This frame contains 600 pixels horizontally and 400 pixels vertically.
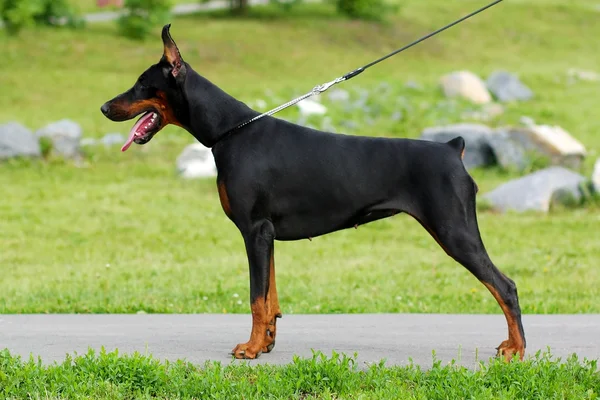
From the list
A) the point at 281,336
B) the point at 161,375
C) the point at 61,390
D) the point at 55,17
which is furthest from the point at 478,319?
the point at 55,17

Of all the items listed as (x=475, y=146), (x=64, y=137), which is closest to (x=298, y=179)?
(x=475, y=146)

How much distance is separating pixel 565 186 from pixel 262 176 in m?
9.08

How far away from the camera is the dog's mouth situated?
20.1 feet

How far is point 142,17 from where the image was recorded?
3278 centimetres

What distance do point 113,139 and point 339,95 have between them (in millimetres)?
7293

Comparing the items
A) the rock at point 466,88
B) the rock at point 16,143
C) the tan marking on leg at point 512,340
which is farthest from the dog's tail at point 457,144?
the rock at point 466,88

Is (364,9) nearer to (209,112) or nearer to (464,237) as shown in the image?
(209,112)

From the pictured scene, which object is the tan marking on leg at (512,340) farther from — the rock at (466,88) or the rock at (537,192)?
the rock at (466,88)

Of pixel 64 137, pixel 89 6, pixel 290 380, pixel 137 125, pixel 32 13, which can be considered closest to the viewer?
pixel 290 380

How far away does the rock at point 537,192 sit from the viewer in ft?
45.8

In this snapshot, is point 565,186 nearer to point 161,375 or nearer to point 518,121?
point 518,121

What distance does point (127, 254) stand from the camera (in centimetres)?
1132

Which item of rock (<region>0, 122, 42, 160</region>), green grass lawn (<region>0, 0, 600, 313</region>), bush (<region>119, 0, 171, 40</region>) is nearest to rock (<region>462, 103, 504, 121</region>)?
green grass lawn (<region>0, 0, 600, 313</region>)

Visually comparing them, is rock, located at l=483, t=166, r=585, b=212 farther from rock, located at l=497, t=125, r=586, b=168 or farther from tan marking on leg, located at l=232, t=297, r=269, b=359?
tan marking on leg, located at l=232, t=297, r=269, b=359
